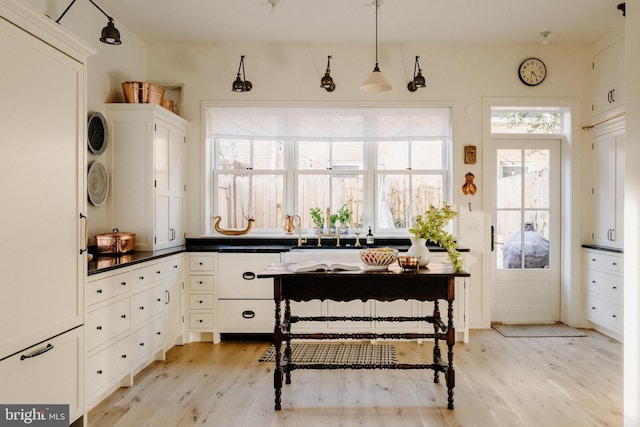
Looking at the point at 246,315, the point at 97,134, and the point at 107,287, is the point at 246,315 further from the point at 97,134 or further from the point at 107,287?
the point at 97,134

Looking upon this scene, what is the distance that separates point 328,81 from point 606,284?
138 inches

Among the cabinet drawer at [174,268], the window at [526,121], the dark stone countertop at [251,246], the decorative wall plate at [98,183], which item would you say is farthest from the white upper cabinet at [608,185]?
the decorative wall plate at [98,183]

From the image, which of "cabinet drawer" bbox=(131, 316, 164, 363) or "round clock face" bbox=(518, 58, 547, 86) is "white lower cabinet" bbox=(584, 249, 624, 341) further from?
"cabinet drawer" bbox=(131, 316, 164, 363)

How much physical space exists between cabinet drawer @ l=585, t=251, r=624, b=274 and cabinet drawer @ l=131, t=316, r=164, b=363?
4350 millimetres

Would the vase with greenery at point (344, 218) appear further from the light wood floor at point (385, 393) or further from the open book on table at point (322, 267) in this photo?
the open book on table at point (322, 267)

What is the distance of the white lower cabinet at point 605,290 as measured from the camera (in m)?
4.18

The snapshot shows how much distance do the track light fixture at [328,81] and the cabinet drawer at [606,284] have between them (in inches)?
134

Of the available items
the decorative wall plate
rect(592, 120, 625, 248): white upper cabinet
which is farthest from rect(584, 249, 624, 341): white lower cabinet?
the decorative wall plate

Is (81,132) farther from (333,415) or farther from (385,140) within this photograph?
(385,140)

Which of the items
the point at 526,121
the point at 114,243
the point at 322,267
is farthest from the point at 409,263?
the point at 526,121

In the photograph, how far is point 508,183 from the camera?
16.4ft

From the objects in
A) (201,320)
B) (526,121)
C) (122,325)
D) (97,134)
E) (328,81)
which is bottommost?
(201,320)

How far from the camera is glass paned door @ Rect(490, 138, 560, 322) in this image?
4.99 meters

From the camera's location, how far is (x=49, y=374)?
2137mm
